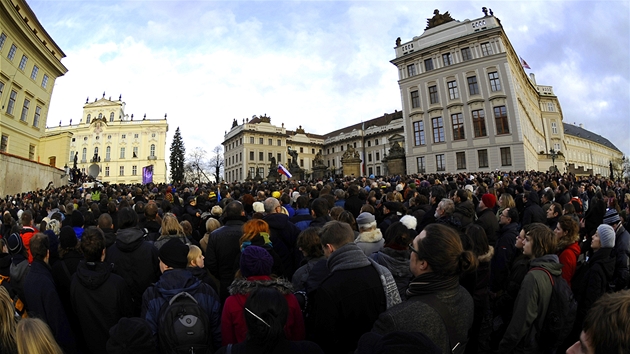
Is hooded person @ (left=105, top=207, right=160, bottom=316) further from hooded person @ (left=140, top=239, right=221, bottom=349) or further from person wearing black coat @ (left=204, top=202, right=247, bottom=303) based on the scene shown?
hooded person @ (left=140, top=239, right=221, bottom=349)

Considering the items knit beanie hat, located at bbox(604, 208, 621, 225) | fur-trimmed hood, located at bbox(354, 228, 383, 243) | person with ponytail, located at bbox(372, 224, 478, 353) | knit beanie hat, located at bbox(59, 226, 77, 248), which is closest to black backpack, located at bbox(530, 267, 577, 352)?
person with ponytail, located at bbox(372, 224, 478, 353)

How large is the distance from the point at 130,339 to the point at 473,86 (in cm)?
4469

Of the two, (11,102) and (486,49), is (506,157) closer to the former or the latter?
(486,49)

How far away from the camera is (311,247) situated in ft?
12.4

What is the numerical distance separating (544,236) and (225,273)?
3.75 metres

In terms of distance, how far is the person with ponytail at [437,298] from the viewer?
6.58 feet

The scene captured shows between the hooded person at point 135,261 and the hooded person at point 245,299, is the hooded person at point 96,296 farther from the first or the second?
the hooded person at point 245,299

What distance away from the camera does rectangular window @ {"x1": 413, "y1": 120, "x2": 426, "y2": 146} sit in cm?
4381

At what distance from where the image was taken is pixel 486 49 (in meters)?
39.8

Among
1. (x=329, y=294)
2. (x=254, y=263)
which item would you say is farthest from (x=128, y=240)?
(x=329, y=294)

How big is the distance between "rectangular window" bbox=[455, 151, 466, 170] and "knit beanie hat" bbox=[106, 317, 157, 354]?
42443 millimetres

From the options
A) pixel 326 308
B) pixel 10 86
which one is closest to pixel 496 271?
pixel 326 308

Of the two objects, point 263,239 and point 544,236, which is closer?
point 544,236

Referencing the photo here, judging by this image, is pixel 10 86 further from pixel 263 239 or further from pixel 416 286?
pixel 416 286
